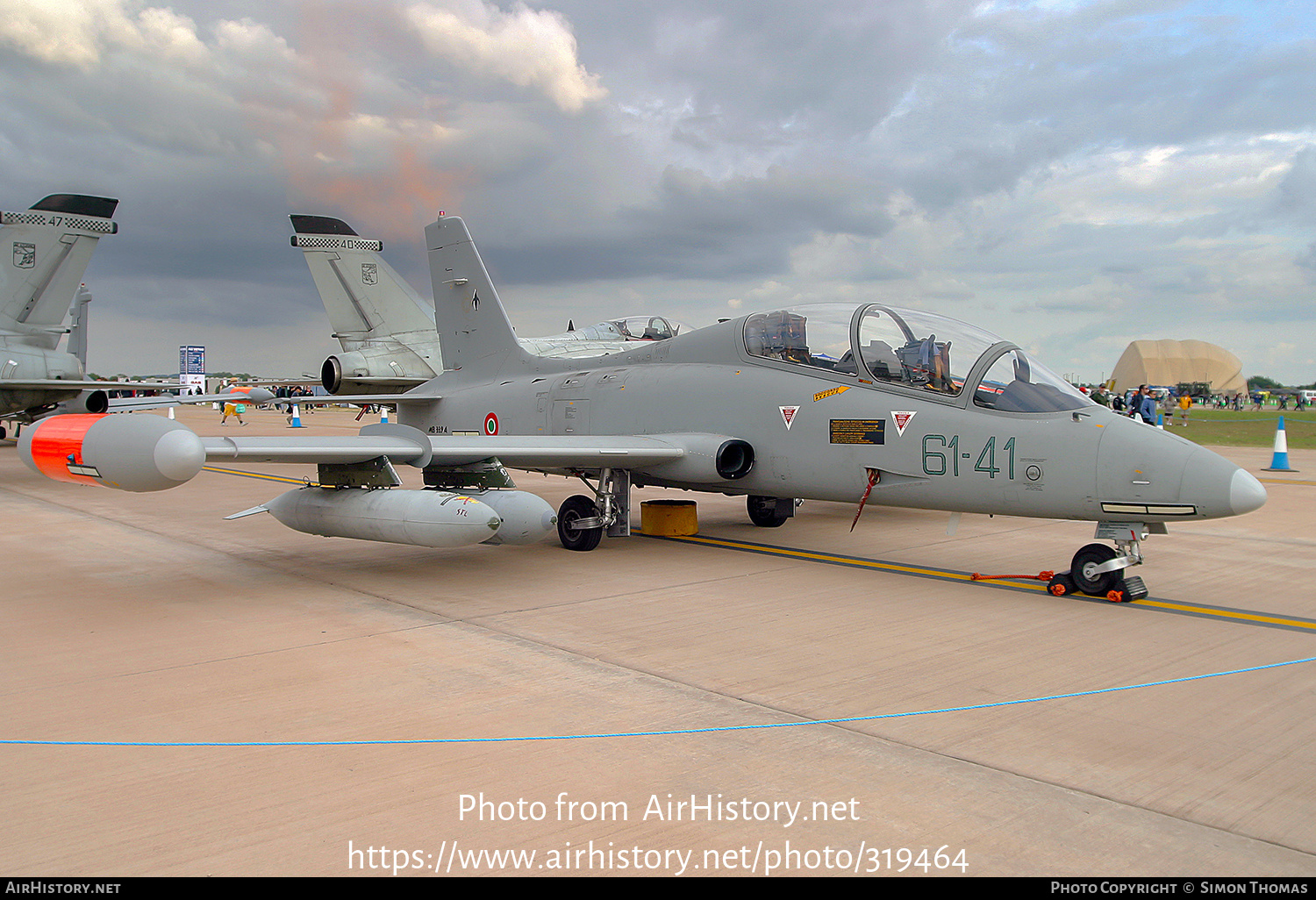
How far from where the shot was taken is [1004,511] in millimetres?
6660

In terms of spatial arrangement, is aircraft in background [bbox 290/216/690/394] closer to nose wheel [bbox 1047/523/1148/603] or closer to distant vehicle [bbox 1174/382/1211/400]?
nose wheel [bbox 1047/523/1148/603]

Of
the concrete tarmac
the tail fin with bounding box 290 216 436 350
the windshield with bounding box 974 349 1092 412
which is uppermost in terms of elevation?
the tail fin with bounding box 290 216 436 350

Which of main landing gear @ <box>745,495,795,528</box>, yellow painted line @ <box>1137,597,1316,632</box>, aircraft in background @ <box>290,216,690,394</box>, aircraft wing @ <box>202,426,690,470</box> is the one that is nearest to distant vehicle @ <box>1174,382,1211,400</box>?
aircraft in background @ <box>290,216,690,394</box>

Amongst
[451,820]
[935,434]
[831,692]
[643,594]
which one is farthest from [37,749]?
[935,434]

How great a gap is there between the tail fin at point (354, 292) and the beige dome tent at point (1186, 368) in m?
111

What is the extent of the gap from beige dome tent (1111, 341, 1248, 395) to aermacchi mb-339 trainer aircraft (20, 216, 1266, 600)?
118043 mm

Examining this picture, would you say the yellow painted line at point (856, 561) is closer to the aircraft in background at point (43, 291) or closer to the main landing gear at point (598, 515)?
the main landing gear at point (598, 515)

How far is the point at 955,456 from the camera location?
A: 677 cm

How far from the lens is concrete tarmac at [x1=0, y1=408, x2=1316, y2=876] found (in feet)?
9.12

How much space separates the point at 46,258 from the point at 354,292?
6713 millimetres

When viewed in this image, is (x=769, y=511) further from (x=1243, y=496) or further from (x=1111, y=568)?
(x=1243, y=496)

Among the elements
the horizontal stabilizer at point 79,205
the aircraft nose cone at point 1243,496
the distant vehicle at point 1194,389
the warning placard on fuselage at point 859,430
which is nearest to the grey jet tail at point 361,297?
the horizontal stabilizer at point 79,205

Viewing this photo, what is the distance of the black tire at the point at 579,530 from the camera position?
8922 millimetres

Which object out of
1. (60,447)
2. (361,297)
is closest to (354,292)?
(361,297)
